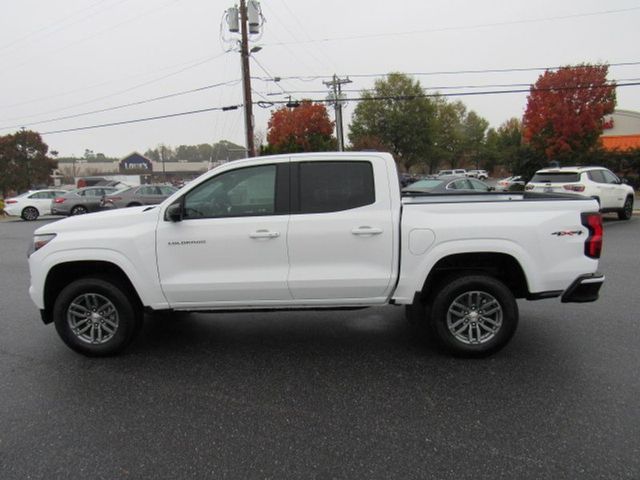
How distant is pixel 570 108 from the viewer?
106ft

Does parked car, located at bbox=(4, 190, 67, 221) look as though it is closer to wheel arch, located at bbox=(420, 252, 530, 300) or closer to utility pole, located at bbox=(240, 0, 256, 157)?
utility pole, located at bbox=(240, 0, 256, 157)

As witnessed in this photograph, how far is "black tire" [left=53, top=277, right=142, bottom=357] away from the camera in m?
4.56

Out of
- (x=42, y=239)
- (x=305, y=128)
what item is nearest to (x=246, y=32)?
(x=42, y=239)

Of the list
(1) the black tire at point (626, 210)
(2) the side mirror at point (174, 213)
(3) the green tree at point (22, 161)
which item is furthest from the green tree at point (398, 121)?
(2) the side mirror at point (174, 213)

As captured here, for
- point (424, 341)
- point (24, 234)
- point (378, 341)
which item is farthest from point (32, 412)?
point (24, 234)

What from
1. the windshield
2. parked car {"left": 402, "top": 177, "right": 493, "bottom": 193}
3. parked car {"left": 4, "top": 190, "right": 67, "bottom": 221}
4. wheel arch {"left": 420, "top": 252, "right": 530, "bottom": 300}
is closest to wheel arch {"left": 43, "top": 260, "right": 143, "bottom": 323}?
wheel arch {"left": 420, "top": 252, "right": 530, "bottom": 300}

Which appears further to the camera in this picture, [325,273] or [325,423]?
[325,273]

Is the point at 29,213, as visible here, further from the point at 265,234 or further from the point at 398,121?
the point at 398,121

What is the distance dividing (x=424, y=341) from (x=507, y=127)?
298ft

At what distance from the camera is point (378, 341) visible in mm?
5012

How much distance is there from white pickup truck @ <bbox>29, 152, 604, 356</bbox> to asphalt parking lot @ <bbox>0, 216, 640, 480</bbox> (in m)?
0.50

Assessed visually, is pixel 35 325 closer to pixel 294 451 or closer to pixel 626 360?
pixel 294 451

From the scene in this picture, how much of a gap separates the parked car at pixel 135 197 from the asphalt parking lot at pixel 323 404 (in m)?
16.3

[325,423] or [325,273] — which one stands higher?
[325,273]
